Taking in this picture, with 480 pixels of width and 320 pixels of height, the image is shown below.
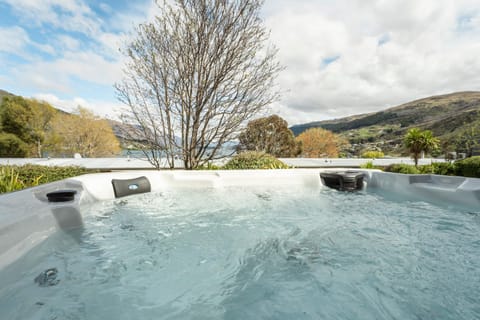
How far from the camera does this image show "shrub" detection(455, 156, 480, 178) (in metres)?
3.24

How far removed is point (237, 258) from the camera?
1350 millimetres

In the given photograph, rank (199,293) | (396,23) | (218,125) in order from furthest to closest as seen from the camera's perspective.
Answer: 1. (396,23)
2. (218,125)
3. (199,293)

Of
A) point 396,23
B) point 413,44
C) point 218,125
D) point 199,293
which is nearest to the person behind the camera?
point 199,293

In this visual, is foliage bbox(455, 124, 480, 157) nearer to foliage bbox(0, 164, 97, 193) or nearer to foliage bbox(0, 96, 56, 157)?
foliage bbox(0, 164, 97, 193)

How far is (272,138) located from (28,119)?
15.7m

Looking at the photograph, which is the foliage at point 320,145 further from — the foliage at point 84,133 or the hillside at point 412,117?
the foliage at point 84,133

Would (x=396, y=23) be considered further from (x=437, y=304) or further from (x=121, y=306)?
(x=121, y=306)

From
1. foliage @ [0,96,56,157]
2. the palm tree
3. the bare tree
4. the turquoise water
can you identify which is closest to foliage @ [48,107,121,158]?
foliage @ [0,96,56,157]

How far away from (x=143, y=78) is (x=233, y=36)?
6.48 ft

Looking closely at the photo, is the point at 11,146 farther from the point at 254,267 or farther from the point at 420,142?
the point at 420,142

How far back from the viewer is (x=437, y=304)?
92 centimetres

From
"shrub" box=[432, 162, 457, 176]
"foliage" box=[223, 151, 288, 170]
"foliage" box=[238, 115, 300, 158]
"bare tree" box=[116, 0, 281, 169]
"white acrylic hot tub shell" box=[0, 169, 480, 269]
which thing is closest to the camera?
"white acrylic hot tub shell" box=[0, 169, 480, 269]

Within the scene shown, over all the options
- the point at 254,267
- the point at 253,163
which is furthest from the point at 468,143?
the point at 254,267

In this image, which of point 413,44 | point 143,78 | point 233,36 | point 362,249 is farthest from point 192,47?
point 413,44
